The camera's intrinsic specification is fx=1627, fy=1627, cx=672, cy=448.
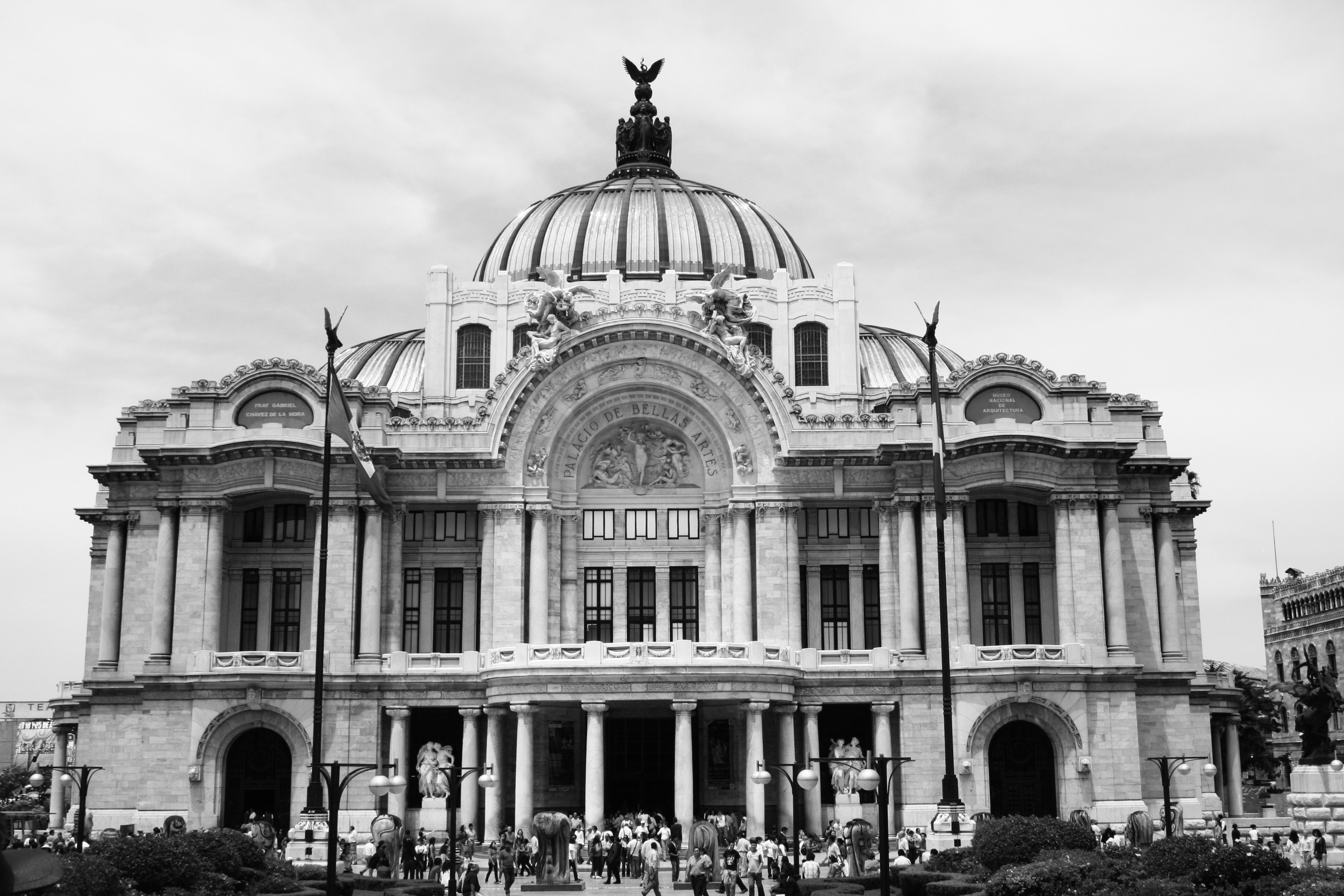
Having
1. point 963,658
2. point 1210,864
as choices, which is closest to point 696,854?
point 1210,864

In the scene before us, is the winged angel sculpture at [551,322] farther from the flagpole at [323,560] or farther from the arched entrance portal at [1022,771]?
the arched entrance portal at [1022,771]

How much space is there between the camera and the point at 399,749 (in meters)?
67.7

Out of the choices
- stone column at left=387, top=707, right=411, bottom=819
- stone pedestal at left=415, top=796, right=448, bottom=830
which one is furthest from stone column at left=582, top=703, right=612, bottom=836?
stone column at left=387, top=707, right=411, bottom=819

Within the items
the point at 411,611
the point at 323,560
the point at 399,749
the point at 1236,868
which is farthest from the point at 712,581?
the point at 1236,868

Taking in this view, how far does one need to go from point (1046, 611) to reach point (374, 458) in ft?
98.8

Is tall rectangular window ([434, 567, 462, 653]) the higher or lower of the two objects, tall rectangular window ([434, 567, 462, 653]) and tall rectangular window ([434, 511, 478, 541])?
the lower

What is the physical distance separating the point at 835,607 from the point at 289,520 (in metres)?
24.8

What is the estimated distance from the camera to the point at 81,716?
77.2 metres

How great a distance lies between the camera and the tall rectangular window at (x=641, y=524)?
Answer: 243 ft

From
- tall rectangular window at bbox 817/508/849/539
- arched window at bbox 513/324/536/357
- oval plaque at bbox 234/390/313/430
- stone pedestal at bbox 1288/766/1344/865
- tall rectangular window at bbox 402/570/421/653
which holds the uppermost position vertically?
arched window at bbox 513/324/536/357

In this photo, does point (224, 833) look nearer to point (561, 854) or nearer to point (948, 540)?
point (561, 854)

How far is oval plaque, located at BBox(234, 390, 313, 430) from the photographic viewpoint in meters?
70.3

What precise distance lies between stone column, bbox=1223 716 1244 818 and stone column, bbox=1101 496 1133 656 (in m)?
16.9

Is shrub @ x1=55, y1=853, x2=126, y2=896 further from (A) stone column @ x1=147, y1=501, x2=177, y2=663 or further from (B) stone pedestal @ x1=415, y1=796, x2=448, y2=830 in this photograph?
(A) stone column @ x1=147, y1=501, x2=177, y2=663
